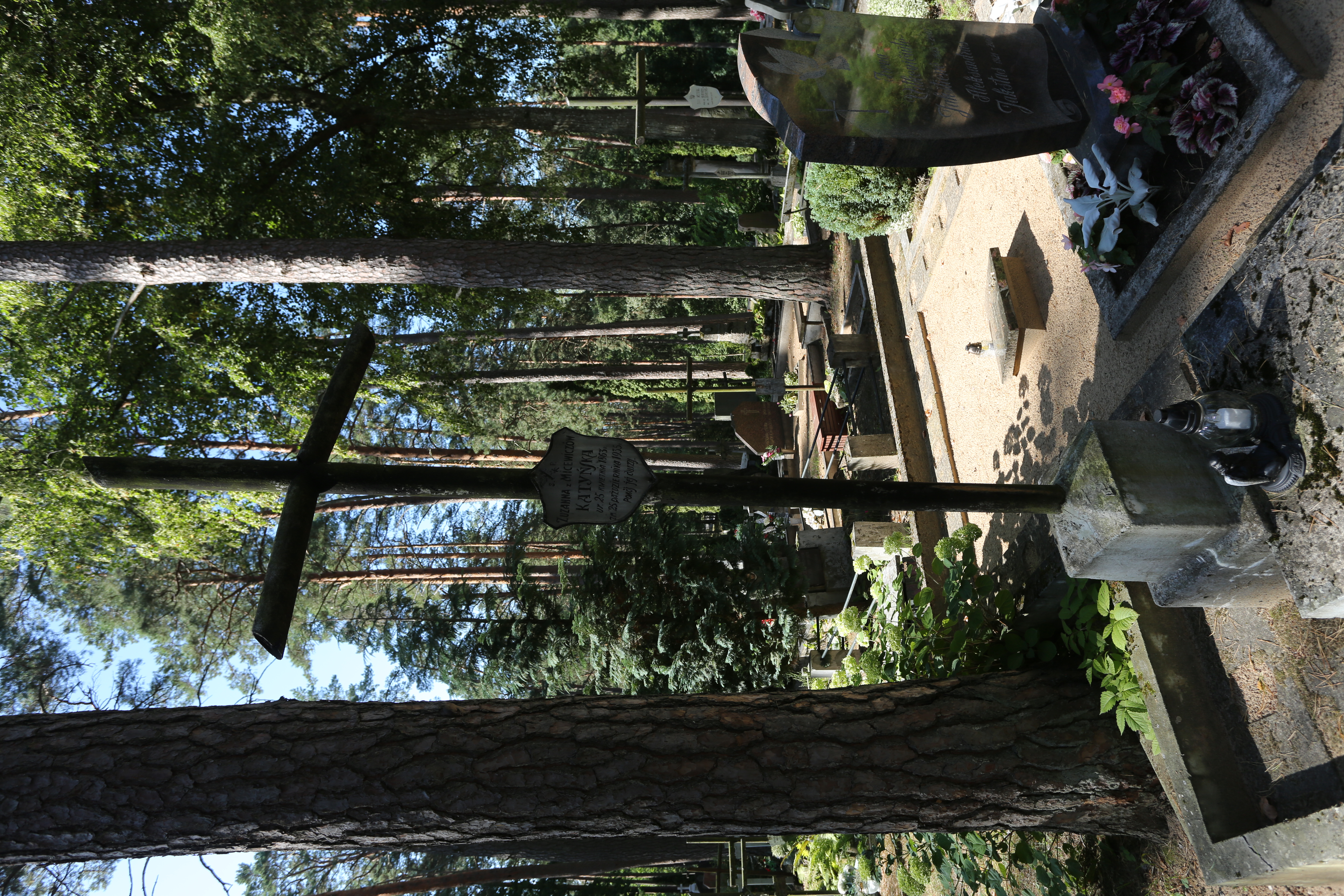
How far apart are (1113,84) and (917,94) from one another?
879 mm

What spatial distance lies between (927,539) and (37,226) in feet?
39.1

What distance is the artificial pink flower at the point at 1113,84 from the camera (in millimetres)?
3492

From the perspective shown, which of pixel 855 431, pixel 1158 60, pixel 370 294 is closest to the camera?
pixel 1158 60

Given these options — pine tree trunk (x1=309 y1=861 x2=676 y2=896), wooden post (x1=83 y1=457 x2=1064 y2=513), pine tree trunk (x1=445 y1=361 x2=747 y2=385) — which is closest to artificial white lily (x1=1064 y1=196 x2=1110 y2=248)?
wooden post (x1=83 y1=457 x2=1064 y2=513)

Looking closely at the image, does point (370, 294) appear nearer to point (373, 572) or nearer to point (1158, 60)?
point (373, 572)

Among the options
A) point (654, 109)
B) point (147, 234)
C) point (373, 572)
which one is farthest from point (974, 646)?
point (373, 572)

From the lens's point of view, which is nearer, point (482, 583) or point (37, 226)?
point (37, 226)

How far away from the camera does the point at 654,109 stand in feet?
55.0

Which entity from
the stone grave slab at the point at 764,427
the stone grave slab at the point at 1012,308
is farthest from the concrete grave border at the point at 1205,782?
the stone grave slab at the point at 764,427

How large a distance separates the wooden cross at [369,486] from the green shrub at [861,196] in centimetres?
495

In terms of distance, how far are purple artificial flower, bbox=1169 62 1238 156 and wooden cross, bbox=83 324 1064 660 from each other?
154 cm

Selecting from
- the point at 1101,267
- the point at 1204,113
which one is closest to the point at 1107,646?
the point at 1101,267

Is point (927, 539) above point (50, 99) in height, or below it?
below

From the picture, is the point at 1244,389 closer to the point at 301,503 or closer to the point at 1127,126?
the point at 1127,126
